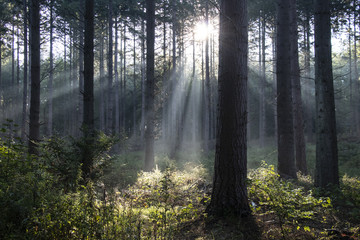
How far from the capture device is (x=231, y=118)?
482cm

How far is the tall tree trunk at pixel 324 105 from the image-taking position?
692cm

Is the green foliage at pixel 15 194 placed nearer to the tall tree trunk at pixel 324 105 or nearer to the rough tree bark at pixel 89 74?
the rough tree bark at pixel 89 74

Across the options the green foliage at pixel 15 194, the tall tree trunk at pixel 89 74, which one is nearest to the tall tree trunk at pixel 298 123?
the tall tree trunk at pixel 89 74

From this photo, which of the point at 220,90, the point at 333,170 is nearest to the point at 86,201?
the point at 220,90

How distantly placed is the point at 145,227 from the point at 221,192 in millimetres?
1447

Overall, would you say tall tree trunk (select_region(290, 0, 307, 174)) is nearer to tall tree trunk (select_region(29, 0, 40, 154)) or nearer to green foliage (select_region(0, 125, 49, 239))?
tall tree trunk (select_region(29, 0, 40, 154))

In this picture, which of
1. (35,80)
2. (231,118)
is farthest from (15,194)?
(35,80)

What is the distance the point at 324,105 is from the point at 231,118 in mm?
3607

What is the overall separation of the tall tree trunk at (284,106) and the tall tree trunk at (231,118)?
16.2 feet

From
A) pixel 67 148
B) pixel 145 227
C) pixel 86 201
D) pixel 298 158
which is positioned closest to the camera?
pixel 86 201

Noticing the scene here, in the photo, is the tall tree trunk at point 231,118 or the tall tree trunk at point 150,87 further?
the tall tree trunk at point 150,87

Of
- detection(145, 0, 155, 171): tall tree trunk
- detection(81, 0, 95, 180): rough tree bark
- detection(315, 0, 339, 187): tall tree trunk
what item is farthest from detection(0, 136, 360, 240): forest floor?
detection(145, 0, 155, 171): tall tree trunk

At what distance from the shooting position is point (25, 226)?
3.43 metres

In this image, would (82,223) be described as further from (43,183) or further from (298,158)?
(298,158)
